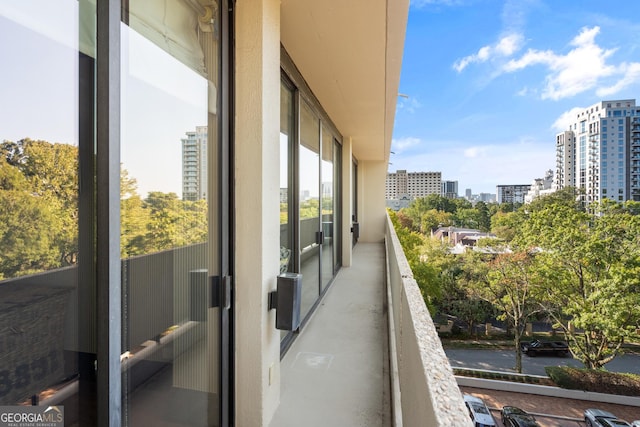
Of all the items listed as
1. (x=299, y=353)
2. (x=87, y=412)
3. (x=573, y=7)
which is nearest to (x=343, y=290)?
(x=299, y=353)

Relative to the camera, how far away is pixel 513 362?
1862cm

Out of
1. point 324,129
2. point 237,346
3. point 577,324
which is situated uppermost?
point 324,129

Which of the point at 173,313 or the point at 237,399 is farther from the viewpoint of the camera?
the point at 237,399

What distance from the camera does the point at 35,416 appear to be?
0.90 meters

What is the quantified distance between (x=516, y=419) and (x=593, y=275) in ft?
28.2

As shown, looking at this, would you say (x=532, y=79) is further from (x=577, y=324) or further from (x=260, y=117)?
(x=260, y=117)

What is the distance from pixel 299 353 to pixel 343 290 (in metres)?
2.32

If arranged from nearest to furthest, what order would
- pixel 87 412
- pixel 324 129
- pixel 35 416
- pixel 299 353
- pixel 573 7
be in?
pixel 35 416, pixel 87 412, pixel 299 353, pixel 324 129, pixel 573 7

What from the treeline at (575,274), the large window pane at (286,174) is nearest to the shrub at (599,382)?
the treeline at (575,274)

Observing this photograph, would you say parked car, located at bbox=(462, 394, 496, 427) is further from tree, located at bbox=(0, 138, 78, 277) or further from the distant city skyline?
the distant city skyline

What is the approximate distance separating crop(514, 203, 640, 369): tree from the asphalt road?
234 cm

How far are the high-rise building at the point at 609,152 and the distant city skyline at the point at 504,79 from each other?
17.9 metres

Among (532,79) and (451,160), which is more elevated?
(532,79)

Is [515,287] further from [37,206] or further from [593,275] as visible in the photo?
[37,206]
